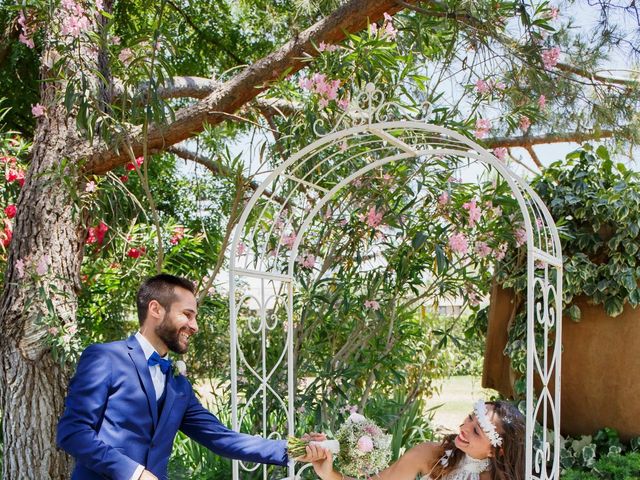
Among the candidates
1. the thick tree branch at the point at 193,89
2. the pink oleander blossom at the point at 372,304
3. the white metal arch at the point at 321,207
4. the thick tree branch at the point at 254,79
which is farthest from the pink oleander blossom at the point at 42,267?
the pink oleander blossom at the point at 372,304

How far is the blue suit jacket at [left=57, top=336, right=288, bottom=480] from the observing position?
2.07 meters

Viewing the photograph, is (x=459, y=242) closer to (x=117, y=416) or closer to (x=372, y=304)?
(x=372, y=304)

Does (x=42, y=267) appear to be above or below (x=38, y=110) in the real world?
below

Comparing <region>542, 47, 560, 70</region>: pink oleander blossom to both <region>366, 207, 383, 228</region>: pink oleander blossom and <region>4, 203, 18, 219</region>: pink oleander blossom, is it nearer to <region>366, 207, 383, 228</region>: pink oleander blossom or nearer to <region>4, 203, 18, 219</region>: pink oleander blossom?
<region>366, 207, 383, 228</region>: pink oleander blossom

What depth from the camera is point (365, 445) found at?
2617mm

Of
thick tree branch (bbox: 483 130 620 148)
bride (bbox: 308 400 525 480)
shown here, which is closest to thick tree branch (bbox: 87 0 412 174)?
thick tree branch (bbox: 483 130 620 148)

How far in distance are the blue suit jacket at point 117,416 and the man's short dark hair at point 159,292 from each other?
12cm

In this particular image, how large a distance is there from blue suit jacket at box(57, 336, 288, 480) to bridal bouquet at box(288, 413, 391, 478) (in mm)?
531

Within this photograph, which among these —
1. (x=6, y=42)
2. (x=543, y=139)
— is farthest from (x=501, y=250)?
(x=6, y=42)

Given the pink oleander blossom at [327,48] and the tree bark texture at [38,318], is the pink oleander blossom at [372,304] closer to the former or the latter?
the pink oleander blossom at [327,48]

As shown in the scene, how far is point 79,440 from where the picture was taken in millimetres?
2066

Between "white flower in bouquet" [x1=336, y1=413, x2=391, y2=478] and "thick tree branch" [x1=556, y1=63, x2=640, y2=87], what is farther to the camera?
"thick tree branch" [x1=556, y1=63, x2=640, y2=87]

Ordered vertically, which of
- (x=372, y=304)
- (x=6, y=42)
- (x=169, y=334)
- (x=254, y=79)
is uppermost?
(x=6, y=42)

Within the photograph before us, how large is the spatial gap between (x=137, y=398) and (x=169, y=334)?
0.22 metres
